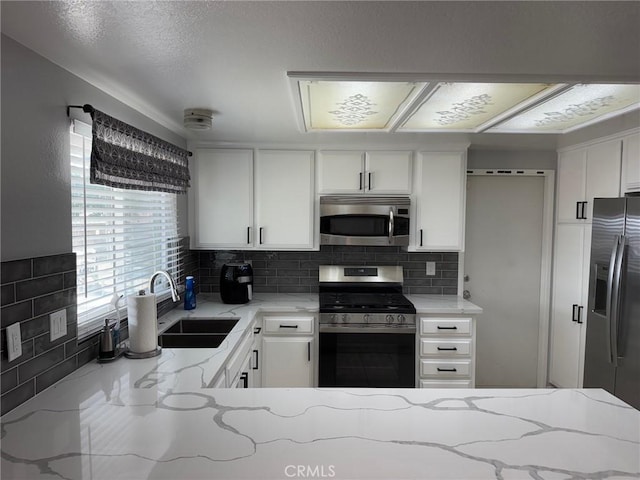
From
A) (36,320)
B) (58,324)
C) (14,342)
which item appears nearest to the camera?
(14,342)

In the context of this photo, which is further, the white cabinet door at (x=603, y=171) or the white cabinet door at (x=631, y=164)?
the white cabinet door at (x=603, y=171)

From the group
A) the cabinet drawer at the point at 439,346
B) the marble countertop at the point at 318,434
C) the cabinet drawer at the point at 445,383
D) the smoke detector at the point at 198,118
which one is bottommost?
the cabinet drawer at the point at 445,383

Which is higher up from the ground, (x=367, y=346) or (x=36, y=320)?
(x=36, y=320)

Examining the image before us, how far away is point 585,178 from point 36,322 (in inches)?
139

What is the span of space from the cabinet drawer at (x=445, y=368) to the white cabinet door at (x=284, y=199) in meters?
1.27

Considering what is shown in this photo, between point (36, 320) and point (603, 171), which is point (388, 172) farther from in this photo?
point (36, 320)

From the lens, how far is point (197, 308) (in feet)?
9.62

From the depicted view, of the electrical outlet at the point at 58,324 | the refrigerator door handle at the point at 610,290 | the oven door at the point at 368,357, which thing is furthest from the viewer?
the oven door at the point at 368,357

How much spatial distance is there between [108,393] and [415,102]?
1801 millimetres

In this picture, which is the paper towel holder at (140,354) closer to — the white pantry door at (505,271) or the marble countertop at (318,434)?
the marble countertop at (318,434)

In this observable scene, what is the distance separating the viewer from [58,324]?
1547mm

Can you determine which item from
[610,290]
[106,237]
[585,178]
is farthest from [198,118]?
[585,178]

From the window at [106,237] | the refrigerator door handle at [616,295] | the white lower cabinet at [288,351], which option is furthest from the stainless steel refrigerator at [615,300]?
the window at [106,237]

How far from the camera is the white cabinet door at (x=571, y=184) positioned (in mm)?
3096
